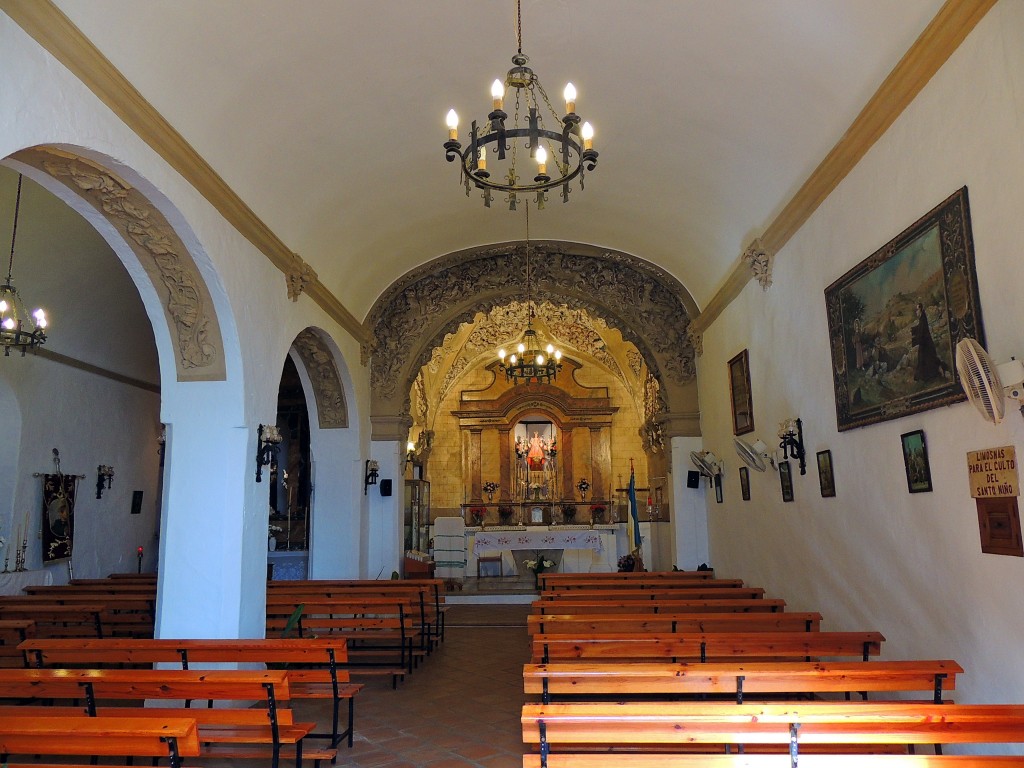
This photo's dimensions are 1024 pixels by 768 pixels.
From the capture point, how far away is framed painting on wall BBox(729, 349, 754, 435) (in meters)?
8.41

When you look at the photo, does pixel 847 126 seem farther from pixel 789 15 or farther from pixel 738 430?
pixel 738 430

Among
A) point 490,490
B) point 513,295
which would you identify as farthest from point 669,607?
point 490,490

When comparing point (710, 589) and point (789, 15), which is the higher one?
point (789, 15)

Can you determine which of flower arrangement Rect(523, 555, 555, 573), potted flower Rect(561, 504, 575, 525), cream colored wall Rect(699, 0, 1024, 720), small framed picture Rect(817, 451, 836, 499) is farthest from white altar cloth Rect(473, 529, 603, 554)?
small framed picture Rect(817, 451, 836, 499)

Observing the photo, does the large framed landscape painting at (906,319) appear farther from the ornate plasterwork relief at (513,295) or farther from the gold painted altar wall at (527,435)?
the gold painted altar wall at (527,435)

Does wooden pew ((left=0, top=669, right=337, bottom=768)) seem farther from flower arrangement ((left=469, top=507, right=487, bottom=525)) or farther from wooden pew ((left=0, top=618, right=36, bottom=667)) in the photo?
flower arrangement ((left=469, top=507, right=487, bottom=525))

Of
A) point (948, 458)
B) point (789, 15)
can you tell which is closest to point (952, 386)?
point (948, 458)

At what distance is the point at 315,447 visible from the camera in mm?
10703

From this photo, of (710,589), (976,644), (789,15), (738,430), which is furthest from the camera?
(738,430)

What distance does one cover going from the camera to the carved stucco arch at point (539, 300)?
11047 millimetres

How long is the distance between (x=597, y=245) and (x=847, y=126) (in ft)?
17.8

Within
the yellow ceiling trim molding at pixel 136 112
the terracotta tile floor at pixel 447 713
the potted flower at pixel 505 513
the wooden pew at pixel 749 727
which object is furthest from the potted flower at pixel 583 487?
the wooden pew at pixel 749 727

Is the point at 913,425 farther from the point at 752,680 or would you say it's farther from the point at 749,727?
the point at 749,727

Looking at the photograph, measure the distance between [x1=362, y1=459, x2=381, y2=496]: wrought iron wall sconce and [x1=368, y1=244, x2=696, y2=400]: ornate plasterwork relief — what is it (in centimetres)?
109
